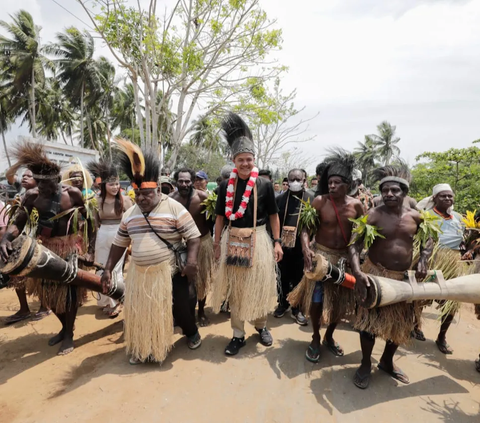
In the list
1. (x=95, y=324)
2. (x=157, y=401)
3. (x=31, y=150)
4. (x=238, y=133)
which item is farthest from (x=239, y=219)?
(x=95, y=324)

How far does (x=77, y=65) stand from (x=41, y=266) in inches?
994

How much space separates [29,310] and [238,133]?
3765mm

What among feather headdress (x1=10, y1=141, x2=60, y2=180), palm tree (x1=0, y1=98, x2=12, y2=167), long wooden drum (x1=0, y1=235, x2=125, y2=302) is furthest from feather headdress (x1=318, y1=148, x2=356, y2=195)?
palm tree (x1=0, y1=98, x2=12, y2=167)

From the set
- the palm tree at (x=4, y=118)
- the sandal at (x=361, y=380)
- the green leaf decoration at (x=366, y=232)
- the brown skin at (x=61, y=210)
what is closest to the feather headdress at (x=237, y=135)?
the green leaf decoration at (x=366, y=232)

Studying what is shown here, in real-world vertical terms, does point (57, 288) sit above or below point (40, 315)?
above

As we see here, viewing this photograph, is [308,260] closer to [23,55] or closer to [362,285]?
[362,285]

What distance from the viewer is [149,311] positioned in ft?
8.89

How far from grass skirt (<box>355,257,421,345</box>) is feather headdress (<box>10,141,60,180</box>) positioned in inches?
137

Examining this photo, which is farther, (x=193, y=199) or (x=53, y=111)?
(x=53, y=111)

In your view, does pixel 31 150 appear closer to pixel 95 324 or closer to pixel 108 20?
pixel 95 324

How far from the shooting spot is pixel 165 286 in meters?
2.74

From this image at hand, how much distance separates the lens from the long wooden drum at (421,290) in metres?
2.34

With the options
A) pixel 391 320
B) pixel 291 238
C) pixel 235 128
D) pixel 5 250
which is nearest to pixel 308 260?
pixel 391 320

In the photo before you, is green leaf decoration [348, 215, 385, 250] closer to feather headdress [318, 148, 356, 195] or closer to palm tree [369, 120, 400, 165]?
feather headdress [318, 148, 356, 195]
